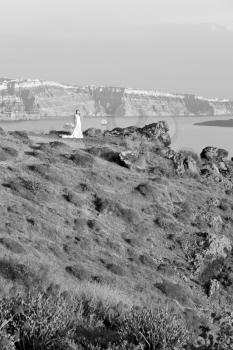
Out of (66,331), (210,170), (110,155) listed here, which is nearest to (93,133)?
(110,155)

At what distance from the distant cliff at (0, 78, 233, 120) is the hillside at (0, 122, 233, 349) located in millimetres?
63643

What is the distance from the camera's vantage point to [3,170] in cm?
3098

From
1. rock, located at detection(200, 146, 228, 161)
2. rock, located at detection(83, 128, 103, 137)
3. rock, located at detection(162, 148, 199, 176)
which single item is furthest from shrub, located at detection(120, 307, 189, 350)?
rock, located at detection(200, 146, 228, 161)

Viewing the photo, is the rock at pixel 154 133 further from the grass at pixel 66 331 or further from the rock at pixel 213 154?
the grass at pixel 66 331

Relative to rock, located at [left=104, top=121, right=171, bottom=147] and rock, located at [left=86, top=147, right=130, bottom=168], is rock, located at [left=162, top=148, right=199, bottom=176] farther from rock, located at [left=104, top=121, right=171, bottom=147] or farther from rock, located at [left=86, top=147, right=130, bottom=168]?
rock, located at [left=104, top=121, right=171, bottom=147]

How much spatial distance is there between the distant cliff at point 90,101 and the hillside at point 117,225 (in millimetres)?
63643

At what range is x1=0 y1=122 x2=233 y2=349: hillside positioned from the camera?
62.0ft

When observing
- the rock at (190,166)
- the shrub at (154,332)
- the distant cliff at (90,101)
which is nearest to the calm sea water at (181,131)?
the rock at (190,166)

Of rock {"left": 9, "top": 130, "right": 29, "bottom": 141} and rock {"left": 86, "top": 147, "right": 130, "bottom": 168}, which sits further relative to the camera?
rock {"left": 9, "top": 130, "right": 29, "bottom": 141}

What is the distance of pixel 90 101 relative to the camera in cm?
15100

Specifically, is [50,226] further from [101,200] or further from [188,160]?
[188,160]

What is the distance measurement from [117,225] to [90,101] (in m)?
125

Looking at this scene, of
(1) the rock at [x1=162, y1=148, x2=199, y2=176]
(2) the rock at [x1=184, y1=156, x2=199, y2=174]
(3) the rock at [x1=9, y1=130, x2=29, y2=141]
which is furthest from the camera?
(2) the rock at [x1=184, y1=156, x2=199, y2=174]

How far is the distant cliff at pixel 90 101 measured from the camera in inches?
4531
